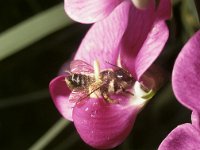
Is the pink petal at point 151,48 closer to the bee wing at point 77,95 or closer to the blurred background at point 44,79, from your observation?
the bee wing at point 77,95

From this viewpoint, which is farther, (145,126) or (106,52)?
(145,126)

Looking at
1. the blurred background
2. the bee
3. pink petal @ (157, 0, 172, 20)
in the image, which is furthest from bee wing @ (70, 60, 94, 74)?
the blurred background

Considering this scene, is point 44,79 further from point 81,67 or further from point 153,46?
point 153,46

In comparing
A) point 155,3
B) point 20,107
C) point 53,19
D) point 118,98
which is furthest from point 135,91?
point 20,107

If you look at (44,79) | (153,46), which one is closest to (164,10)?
(153,46)

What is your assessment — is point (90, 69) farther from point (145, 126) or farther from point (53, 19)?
point (145, 126)
